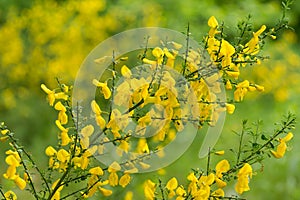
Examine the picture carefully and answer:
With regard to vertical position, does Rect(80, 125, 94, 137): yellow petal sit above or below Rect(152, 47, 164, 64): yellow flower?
below

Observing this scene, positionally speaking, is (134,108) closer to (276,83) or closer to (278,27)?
(278,27)

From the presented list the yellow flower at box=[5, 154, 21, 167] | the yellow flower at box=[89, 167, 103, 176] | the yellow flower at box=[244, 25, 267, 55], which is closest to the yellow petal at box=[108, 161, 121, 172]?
the yellow flower at box=[89, 167, 103, 176]

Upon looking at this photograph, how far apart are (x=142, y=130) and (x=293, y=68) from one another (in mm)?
6475

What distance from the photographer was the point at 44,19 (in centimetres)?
687

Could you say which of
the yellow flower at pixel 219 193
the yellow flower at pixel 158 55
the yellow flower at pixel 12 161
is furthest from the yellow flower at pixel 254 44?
the yellow flower at pixel 12 161

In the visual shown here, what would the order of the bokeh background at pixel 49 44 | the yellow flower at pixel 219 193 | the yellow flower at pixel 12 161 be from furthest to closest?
the bokeh background at pixel 49 44 → the yellow flower at pixel 219 193 → the yellow flower at pixel 12 161

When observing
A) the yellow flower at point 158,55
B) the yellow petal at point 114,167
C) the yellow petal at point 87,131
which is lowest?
the yellow petal at point 114,167

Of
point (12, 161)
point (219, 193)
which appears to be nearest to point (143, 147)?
point (219, 193)

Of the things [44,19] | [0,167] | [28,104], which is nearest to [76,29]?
[44,19]

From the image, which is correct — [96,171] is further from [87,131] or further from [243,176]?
[243,176]

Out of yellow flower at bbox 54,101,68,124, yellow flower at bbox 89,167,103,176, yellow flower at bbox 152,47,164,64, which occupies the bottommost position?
yellow flower at bbox 89,167,103,176

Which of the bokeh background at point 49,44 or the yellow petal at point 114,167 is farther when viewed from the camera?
the bokeh background at point 49,44

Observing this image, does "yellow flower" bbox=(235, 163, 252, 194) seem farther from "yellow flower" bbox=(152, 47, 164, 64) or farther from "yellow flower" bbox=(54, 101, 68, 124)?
"yellow flower" bbox=(54, 101, 68, 124)

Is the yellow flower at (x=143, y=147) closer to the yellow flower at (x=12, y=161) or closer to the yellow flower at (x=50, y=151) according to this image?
the yellow flower at (x=50, y=151)
